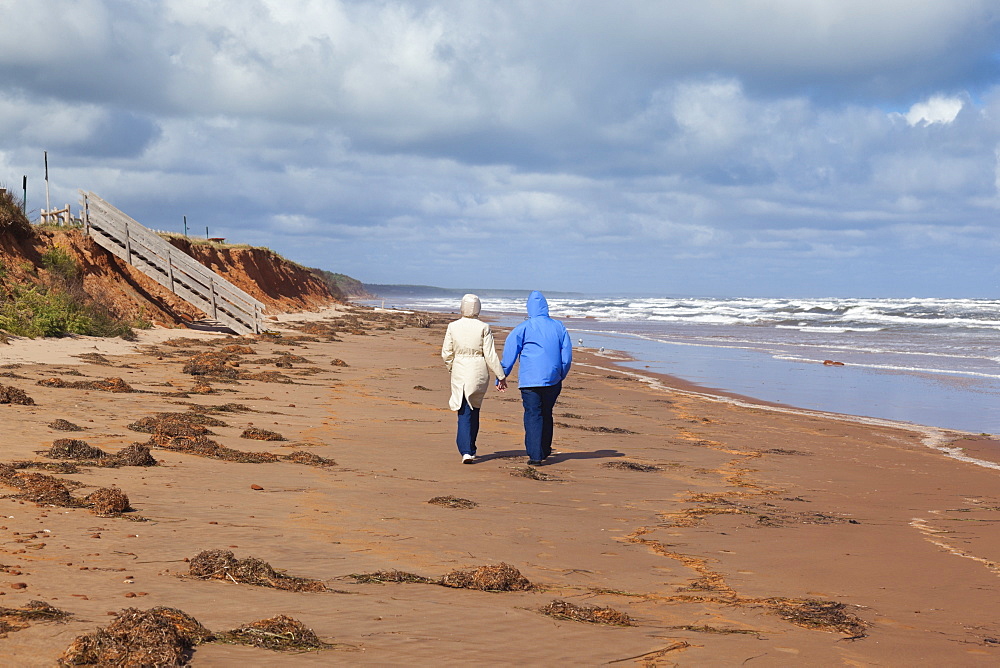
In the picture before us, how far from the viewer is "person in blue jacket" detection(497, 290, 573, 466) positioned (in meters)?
9.12

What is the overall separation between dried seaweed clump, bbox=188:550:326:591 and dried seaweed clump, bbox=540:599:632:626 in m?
1.15

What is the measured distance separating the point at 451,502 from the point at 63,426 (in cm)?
393

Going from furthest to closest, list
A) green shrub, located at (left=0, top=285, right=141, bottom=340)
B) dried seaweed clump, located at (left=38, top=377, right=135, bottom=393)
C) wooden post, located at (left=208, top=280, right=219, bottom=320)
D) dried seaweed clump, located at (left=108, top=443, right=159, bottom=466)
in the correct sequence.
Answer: wooden post, located at (left=208, top=280, right=219, bottom=320)
green shrub, located at (left=0, top=285, right=141, bottom=340)
dried seaweed clump, located at (left=38, top=377, right=135, bottom=393)
dried seaweed clump, located at (left=108, top=443, right=159, bottom=466)

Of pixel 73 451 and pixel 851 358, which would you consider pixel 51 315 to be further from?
pixel 851 358

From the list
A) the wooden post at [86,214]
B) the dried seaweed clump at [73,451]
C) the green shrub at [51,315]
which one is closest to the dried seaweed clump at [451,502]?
the dried seaweed clump at [73,451]

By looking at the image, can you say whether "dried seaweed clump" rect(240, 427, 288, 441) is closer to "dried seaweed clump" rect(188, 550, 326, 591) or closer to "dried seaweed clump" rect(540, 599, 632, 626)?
"dried seaweed clump" rect(188, 550, 326, 591)

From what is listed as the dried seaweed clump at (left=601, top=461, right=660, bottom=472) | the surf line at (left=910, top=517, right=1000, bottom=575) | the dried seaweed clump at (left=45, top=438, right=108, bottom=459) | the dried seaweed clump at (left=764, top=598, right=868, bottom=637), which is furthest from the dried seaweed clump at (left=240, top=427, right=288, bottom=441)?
the surf line at (left=910, top=517, right=1000, bottom=575)

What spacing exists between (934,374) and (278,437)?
66.6 ft

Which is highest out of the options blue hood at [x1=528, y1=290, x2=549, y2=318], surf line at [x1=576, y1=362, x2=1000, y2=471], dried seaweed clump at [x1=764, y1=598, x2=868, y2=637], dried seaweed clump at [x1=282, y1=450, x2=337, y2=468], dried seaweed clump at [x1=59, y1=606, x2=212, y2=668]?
blue hood at [x1=528, y1=290, x2=549, y2=318]

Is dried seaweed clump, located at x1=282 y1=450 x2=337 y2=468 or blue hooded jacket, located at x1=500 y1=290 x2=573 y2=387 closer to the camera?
dried seaweed clump, located at x1=282 y1=450 x2=337 y2=468

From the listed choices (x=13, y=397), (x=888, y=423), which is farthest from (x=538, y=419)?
(x=888, y=423)

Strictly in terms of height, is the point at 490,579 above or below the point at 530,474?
above

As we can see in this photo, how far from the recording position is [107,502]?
17.0 ft

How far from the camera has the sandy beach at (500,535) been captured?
147 inches
